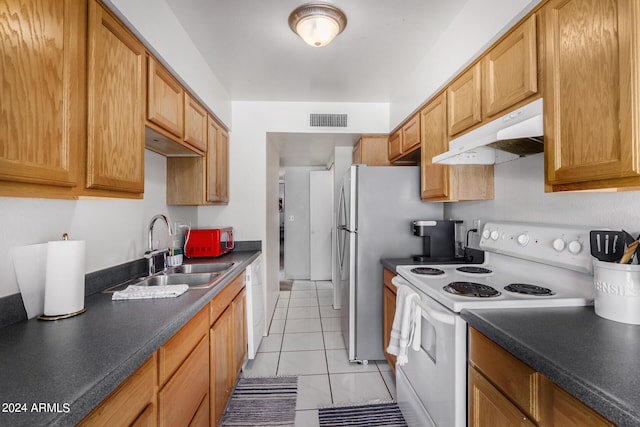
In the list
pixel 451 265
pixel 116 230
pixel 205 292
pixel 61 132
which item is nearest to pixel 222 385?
pixel 205 292

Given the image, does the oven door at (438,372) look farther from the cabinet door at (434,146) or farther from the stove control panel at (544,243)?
the cabinet door at (434,146)

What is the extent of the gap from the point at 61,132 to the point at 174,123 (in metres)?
0.86

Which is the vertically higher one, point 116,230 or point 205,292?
point 116,230

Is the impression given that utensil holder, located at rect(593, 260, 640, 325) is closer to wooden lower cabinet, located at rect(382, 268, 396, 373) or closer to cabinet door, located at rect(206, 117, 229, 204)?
wooden lower cabinet, located at rect(382, 268, 396, 373)

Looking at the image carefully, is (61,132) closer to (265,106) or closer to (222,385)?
(222,385)

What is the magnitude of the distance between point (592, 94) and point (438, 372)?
1215 millimetres

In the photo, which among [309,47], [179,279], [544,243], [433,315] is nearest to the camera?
[433,315]

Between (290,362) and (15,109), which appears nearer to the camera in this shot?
(15,109)

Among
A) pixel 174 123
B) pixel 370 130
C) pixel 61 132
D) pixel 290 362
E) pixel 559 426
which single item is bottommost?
pixel 290 362

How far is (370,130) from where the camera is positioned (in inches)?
121

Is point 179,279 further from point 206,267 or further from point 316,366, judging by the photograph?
point 316,366

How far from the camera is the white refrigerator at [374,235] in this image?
2359 millimetres

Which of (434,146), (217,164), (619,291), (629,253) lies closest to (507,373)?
(619,291)

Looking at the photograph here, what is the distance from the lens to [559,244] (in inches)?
51.6
